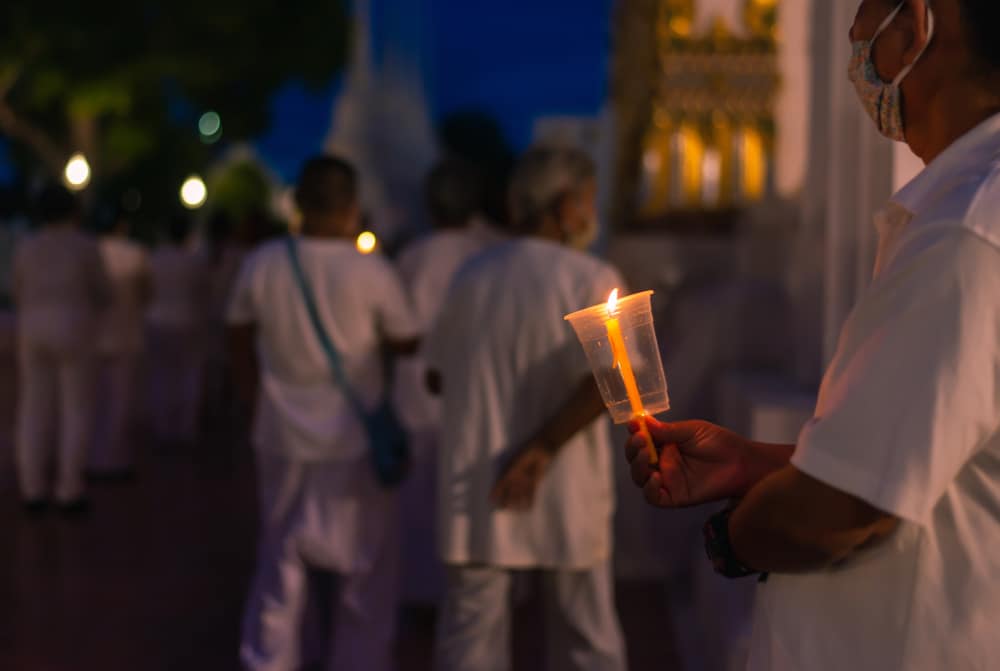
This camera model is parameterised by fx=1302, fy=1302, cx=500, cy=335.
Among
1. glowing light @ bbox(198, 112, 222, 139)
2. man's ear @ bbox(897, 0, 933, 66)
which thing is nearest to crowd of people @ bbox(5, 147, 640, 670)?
man's ear @ bbox(897, 0, 933, 66)

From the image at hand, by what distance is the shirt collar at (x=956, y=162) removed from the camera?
5.43 feet

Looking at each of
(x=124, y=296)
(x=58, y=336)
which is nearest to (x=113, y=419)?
(x=124, y=296)

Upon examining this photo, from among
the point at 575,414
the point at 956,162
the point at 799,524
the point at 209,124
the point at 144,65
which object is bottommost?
the point at 575,414

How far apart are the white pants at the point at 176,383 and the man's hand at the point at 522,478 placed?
840cm

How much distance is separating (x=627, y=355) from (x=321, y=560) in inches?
129

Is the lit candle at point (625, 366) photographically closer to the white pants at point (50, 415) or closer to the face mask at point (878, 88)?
the face mask at point (878, 88)

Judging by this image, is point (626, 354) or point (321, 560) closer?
point (626, 354)

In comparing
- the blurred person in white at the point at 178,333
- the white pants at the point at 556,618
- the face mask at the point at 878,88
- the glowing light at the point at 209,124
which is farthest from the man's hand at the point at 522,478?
the glowing light at the point at 209,124

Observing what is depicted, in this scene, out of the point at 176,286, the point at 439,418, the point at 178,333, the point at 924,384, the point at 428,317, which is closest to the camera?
the point at 924,384

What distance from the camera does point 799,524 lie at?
66.4 inches

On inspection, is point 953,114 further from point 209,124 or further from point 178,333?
point 209,124

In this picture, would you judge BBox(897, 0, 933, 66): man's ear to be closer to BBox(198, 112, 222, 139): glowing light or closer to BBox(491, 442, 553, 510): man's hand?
BBox(491, 442, 553, 510): man's hand

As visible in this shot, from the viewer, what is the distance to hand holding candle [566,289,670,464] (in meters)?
1.91

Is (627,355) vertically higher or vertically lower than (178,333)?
higher
